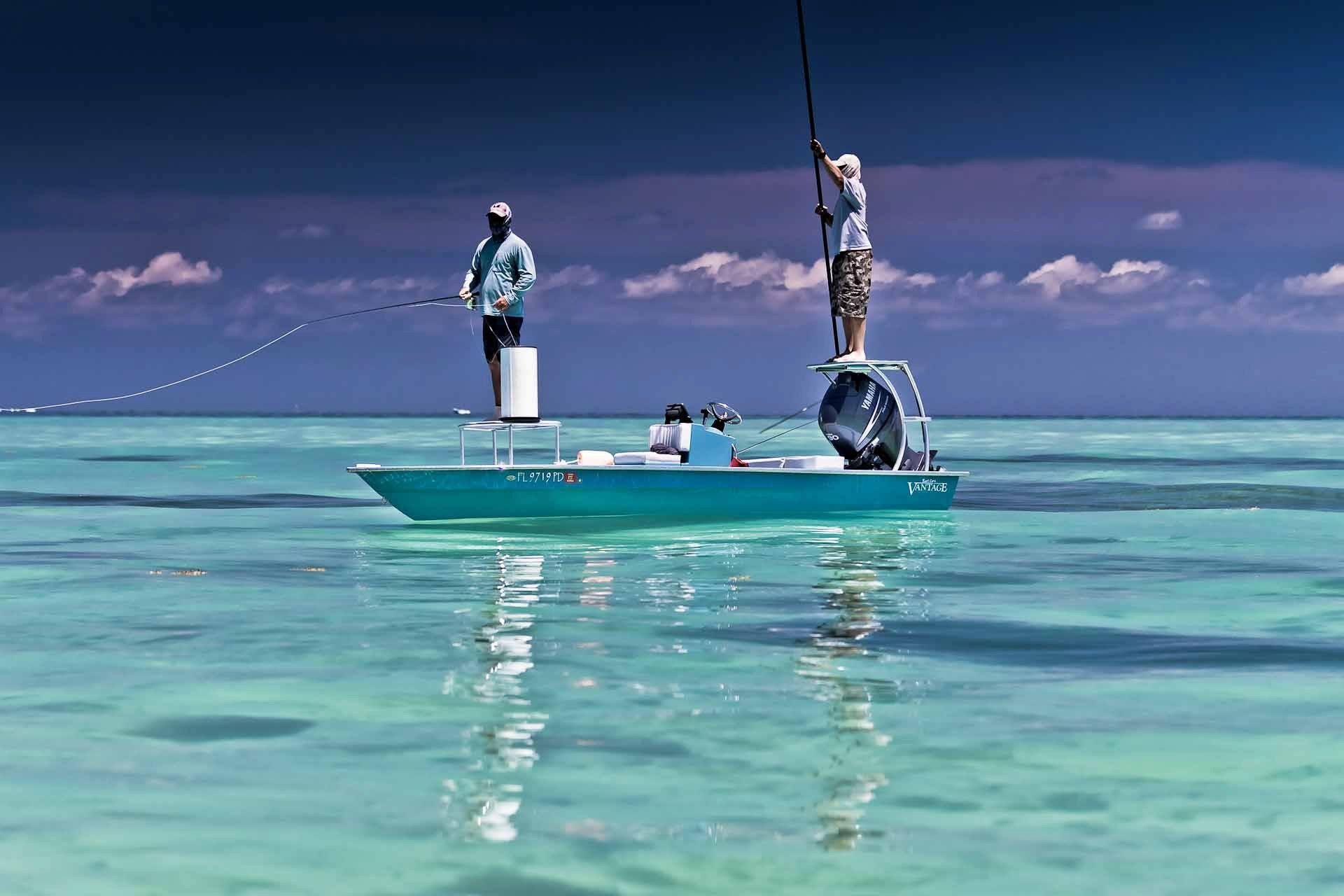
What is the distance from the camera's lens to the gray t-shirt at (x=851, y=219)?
736 inches

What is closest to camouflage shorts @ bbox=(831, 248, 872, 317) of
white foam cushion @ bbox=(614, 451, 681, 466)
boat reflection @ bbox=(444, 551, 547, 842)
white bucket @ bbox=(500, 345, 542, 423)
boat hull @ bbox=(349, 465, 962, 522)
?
boat hull @ bbox=(349, 465, 962, 522)

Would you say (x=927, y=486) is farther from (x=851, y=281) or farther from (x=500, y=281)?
(x=500, y=281)

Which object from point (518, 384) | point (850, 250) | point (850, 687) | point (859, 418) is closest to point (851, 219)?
point (850, 250)

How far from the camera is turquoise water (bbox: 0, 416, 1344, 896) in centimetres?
576

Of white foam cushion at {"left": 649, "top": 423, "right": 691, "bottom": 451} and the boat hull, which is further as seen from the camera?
white foam cushion at {"left": 649, "top": 423, "right": 691, "bottom": 451}

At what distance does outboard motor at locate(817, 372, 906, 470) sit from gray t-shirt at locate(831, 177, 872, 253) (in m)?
1.73

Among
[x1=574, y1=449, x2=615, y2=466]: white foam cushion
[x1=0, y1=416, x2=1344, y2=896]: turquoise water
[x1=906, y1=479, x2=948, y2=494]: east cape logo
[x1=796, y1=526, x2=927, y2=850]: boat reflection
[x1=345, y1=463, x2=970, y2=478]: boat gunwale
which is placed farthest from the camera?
[x1=906, y1=479, x2=948, y2=494]: east cape logo

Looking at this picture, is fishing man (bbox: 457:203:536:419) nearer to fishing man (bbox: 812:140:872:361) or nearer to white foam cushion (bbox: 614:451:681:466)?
white foam cushion (bbox: 614:451:681:466)

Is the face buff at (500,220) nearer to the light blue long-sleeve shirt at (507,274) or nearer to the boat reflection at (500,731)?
the light blue long-sleeve shirt at (507,274)

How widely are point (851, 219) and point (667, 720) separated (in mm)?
11716

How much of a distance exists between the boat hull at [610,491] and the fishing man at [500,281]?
1.03 m

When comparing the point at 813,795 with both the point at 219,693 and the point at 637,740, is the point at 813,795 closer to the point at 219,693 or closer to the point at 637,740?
the point at 637,740

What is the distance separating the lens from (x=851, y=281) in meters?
19.0

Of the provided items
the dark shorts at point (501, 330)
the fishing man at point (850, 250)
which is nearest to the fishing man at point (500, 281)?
the dark shorts at point (501, 330)
